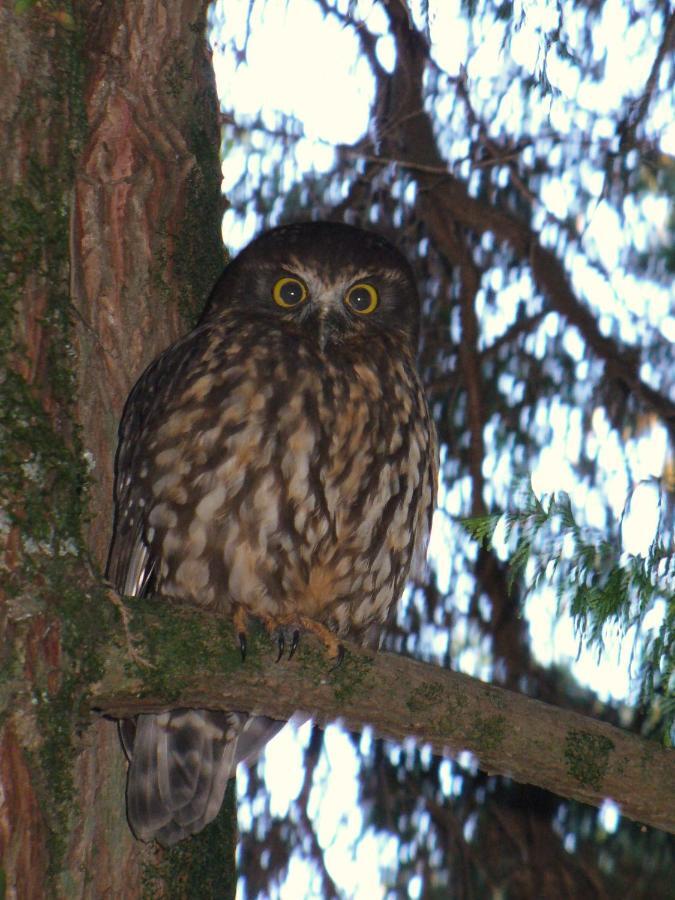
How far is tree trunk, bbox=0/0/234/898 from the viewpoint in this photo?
74.3 inches

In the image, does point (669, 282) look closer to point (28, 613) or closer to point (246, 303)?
point (246, 303)

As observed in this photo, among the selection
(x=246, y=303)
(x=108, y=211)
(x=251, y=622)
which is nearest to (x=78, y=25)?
(x=108, y=211)

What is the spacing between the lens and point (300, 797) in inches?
116

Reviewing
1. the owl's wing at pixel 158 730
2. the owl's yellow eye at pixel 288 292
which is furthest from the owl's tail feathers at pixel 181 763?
the owl's yellow eye at pixel 288 292

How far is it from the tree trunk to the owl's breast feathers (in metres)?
0.12

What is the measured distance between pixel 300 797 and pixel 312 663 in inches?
37.5

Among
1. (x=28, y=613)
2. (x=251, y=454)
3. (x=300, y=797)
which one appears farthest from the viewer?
(x=300, y=797)

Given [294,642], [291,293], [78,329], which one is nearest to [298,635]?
[294,642]

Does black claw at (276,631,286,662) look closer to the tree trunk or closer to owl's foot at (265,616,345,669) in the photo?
owl's foot at (265,616,345,669)

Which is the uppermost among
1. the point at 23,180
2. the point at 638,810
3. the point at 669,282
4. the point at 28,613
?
the point at 669,282

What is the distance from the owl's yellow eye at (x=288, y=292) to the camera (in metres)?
2.91

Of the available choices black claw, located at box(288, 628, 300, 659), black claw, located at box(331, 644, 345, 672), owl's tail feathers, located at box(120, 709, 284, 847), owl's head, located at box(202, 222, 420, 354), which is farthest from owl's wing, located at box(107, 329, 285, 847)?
black claw, located at box(331, 644, 345, 672)

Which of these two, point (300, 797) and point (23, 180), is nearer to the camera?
point (23, 180)

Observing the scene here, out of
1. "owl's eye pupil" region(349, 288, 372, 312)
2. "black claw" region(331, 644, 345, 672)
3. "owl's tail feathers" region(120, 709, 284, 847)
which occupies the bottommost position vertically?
"owl's tail feathers" region(120, 709, 284, 847)
